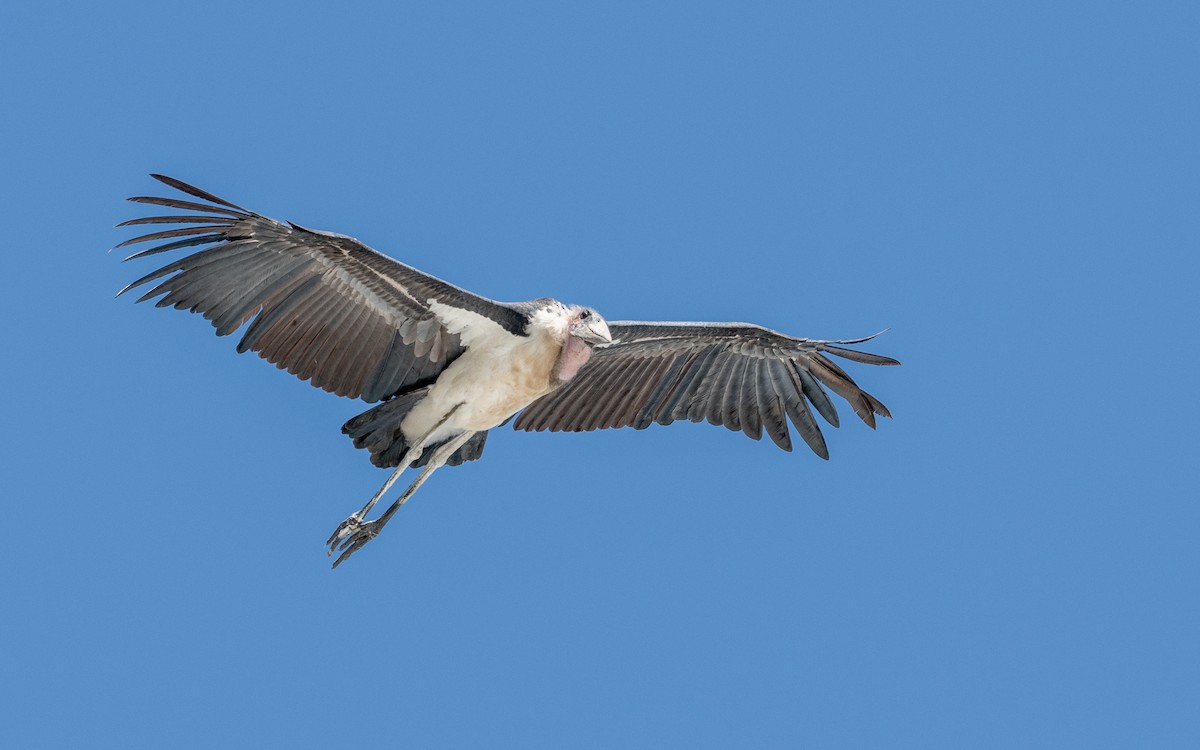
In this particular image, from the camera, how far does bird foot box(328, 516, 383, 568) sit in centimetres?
1664

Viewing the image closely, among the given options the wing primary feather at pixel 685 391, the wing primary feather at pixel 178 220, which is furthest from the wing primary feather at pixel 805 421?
the wing primary feather at pixel 178 220

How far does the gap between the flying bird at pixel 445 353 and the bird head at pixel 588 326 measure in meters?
0.01

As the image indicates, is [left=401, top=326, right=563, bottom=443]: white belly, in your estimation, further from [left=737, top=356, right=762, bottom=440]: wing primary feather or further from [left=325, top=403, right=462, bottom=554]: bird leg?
[left=737, top=356, right=762, bottom=440]: wing primary feather

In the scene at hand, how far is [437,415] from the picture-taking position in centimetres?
1661

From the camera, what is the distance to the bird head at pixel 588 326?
16.2 meters

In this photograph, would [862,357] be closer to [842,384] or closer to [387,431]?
[842,384]

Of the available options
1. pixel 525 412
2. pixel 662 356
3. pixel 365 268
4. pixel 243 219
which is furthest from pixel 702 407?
pixel 243 219

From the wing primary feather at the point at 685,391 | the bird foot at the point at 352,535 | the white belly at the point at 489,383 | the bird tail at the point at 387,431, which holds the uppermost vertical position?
the wing primary feather at the point at 685,391

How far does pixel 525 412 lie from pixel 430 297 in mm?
2342

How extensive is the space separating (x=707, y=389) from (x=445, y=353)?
3193 millimetres

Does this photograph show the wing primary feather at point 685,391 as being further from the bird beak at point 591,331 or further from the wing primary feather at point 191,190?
the wing primary feather at point 191,190

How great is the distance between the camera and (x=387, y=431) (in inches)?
661

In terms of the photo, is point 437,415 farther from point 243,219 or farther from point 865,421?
point 865,421

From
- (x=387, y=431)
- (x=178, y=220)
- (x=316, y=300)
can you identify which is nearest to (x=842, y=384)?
(x=387, y=431)
